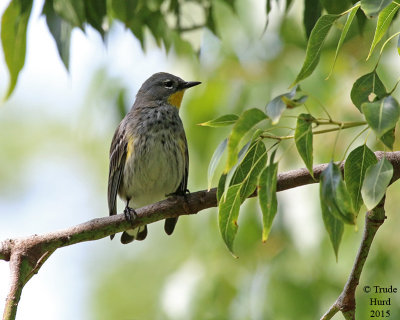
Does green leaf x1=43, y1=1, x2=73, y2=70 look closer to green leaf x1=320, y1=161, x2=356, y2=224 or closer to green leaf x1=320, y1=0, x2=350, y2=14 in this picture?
green leaf x1=320, y1=0, x2=350, y2=14

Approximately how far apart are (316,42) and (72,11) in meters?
1.93

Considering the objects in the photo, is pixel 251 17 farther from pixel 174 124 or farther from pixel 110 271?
pixel 110 271

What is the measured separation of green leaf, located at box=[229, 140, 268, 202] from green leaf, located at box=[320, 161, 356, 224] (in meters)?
0.55

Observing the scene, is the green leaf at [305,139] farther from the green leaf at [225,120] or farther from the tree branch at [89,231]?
the tree branch at [89,231]

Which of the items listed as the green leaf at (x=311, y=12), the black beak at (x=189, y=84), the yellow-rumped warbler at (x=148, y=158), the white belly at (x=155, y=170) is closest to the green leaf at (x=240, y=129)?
the green leaf at (x=311, y=12)

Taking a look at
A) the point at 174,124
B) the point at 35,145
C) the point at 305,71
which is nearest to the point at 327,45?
the point at 174,124

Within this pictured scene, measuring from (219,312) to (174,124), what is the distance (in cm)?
166

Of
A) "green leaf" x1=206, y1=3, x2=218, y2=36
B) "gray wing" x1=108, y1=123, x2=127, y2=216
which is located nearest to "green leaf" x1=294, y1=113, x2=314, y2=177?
"green leaf" x1=206, y1=3, x2=218, y2=36

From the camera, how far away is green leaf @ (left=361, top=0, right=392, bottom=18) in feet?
7.10

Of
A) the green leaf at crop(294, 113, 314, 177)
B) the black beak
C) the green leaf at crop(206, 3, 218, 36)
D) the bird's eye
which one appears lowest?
the green leaf at crop(294, 113, 314, 177)

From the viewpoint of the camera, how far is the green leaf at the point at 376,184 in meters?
2.13

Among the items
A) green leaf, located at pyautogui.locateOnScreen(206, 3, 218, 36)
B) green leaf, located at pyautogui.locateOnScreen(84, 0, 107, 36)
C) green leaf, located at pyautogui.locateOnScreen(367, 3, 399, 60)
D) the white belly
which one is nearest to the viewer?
green leaf, located at pyautogui.locateOnScreen(367, 3, 399, 60)

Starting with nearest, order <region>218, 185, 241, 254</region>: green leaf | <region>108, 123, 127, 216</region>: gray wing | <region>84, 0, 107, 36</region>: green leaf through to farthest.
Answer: <region>218, 185, 241, 254</region>: green leaf
<region>84, 0, 107, 36</region>: green leaf
<region>108, 123, 127, 216</region>: gray wing

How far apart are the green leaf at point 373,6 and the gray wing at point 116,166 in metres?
3.68
